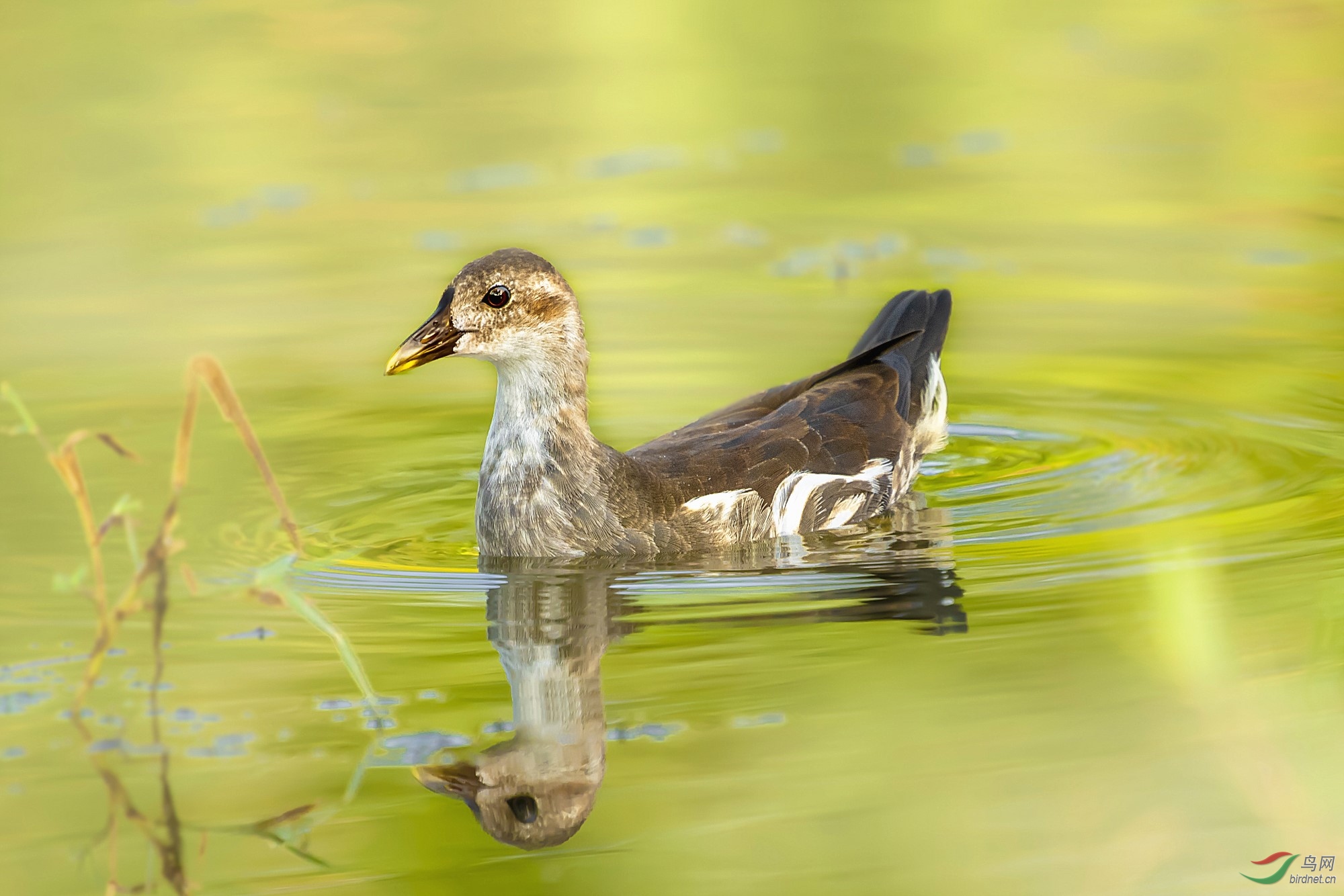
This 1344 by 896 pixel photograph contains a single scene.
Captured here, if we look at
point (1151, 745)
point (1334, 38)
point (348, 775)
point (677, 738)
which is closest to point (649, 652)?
point (677, 738)

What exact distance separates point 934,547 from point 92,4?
11.7 m

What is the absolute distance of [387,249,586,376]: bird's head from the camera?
7031 mm

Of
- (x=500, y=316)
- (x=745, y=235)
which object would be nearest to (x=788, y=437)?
(x=500, y=316)

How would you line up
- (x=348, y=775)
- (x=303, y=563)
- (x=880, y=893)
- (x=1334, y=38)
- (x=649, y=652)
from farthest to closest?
(x=1334, y=38), (x=303, y=563), (x=649, y=652), (x=348, y=775), (x=880, y=893)

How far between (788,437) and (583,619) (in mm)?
1696

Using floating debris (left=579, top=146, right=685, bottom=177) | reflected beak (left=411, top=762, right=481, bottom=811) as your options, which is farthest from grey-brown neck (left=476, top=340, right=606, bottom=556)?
floating debris (left=579, top=146, right=685, bottom=177)

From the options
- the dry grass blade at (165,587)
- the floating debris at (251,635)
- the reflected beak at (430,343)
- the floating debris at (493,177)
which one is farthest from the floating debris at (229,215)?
the dry grass blade at (165,587)

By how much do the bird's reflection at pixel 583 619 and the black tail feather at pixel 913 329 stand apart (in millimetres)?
835

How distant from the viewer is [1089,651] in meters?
5.89

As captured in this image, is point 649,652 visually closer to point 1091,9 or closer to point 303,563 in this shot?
point 303,563

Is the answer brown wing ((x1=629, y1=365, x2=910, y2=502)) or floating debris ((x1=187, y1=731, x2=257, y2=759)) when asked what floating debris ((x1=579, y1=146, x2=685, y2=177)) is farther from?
floating debris ((x1=187, y1=731, x2=257, y2=759))

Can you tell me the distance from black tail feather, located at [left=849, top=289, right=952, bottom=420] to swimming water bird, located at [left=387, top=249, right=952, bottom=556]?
Answer: 0.72m

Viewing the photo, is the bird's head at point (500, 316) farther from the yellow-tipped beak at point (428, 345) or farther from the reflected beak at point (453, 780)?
the reflected beak at point (453, 780)

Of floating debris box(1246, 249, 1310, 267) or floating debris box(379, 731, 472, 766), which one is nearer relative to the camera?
floating debris box(379, 731, 472, 766)
